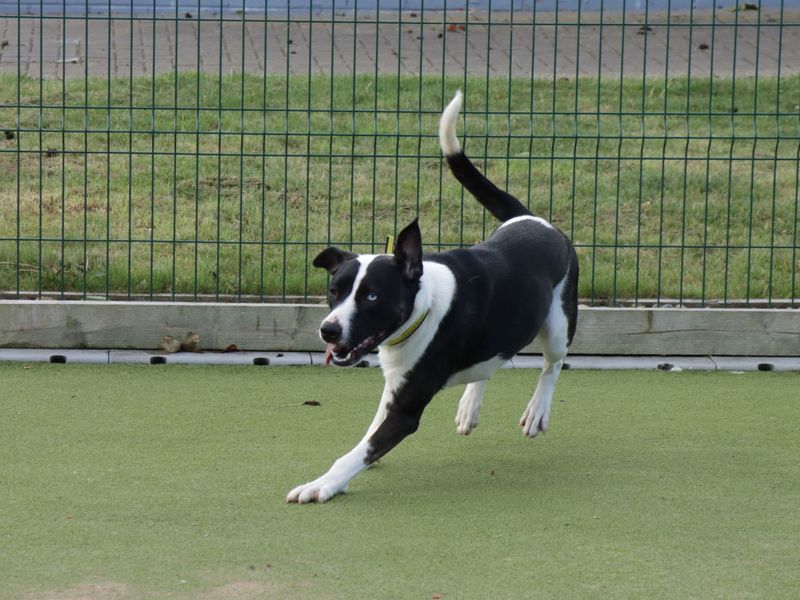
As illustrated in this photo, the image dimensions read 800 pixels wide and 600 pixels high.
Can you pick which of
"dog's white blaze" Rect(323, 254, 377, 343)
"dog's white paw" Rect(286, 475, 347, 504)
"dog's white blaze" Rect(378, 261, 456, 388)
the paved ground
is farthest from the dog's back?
the paved ground

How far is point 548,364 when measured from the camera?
6.19m

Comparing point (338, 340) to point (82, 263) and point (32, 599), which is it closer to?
point (32, 599)

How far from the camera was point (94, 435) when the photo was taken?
19.9 feet

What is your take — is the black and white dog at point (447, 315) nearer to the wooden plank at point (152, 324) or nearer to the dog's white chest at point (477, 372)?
the dog's white chest at point (477, 372)

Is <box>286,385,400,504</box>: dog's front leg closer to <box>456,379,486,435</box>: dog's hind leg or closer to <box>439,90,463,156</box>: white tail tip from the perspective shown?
<box>456,379,486,435</box>: dog's hind leg

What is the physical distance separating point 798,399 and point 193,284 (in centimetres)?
344

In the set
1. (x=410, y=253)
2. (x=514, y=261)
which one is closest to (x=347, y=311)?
(x=410, y=253)

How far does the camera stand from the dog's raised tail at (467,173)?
6.14m

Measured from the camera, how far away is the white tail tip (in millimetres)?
6105

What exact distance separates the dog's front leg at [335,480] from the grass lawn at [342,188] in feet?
8.75

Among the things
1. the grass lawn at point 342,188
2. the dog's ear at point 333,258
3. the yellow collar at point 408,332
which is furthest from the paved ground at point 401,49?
the yellow collar at point 408,332

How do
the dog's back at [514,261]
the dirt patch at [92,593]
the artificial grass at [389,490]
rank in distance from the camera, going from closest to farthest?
the dirt patch at [92,593] < the artificial grass at [389,490] < the dog's back at [514,261]

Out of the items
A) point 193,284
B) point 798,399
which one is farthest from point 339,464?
point 193,284

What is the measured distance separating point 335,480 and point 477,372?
84 cm
